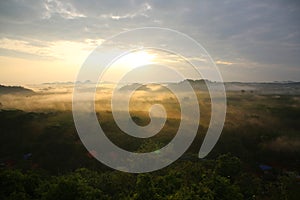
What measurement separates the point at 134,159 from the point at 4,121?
150 feet

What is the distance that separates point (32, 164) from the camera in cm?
3691

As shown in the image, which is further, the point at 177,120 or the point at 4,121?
the point at 177,120

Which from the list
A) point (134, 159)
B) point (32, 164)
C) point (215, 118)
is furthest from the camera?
point (215, 118)

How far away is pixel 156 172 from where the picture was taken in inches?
705

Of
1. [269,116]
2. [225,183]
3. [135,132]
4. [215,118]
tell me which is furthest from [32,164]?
[269,116]

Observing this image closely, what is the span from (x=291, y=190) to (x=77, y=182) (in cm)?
1055

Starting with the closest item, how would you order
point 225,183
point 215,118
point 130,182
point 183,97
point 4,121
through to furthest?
point 225,183 → point 130,182 → point 4,121 → point 215,118 → point 183,97

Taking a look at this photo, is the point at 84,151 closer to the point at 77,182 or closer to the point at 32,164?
the point at 32,164

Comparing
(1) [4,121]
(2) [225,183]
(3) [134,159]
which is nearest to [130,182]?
(3) [134,159]

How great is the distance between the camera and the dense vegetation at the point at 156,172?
43.2 ft

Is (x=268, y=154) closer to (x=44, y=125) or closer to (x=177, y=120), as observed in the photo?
(x=177, y=120)

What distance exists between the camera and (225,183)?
42.6ft

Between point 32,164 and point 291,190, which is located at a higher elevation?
point 291,190

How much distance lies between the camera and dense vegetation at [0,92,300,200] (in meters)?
13.2
